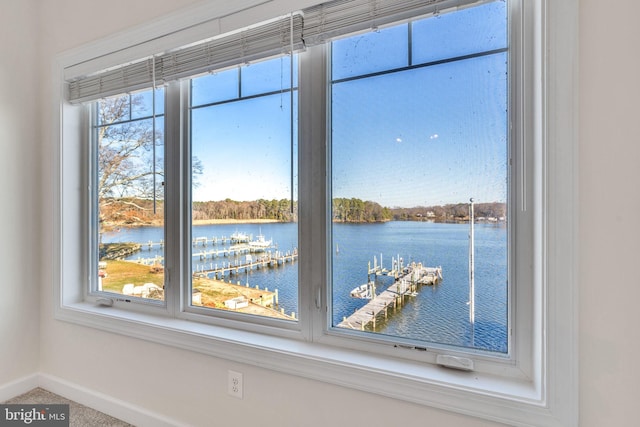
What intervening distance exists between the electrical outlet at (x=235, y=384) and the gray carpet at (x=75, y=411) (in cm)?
74

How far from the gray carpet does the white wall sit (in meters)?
0.12

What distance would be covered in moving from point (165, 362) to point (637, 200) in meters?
2.02

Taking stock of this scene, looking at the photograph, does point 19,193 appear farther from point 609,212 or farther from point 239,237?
point 609,212

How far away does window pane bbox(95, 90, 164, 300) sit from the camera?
1.86 metres

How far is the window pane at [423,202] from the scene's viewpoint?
45.5 inches

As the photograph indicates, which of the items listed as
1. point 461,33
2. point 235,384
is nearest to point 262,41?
point 461,33

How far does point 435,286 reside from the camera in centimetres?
123

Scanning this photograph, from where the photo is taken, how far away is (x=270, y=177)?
1549 millimetres

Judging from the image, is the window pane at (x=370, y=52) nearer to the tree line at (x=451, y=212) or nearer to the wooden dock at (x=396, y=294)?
the tree line at (x=451, y=212)

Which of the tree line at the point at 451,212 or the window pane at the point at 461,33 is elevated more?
the window pane at the point at 461,33

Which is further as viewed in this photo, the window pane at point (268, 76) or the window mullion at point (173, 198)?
the window mullion at point (173, 198)

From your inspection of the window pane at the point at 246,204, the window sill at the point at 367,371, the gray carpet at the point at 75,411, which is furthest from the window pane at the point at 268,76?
the gray carpet at the point at 75,411

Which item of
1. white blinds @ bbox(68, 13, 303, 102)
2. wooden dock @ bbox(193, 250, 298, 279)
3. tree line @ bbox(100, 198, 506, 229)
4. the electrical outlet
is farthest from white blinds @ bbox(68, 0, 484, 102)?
the electrical outlet

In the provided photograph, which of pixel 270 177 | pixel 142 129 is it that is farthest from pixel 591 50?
pixel 142 129
